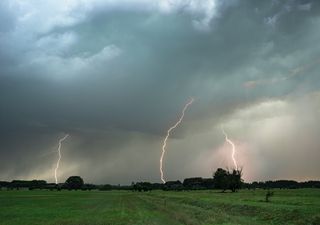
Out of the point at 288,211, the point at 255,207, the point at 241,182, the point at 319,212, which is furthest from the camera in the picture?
the point at 241,182

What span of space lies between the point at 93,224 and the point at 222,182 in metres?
144

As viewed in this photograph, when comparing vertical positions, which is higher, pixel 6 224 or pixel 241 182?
pixel 241 182

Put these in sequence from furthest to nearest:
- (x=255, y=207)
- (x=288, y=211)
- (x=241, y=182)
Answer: (x=241, y=182) < (x=255, y=207) < (x=288, y=211)

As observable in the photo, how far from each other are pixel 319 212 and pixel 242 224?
8447 mm

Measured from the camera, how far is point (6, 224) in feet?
153

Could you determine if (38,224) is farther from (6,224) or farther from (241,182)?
(241,182)

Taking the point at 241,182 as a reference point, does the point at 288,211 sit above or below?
below

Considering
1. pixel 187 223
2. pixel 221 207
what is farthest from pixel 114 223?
pixel 221 207

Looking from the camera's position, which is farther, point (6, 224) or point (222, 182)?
point (222, 182)

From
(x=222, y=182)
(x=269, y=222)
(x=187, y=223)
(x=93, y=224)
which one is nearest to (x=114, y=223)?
(x=93, y=224)

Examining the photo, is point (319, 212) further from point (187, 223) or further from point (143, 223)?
point (143, 223)

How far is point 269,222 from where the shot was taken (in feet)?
148

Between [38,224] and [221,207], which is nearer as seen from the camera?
[38,224]

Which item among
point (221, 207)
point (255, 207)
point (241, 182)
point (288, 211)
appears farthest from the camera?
point (241, 182)
